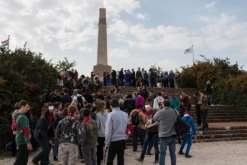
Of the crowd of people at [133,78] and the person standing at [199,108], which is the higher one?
the crowd of people at [133,78]

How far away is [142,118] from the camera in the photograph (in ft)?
47.3

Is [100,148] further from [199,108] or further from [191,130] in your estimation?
[199,108]

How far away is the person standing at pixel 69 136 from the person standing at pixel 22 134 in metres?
0.90

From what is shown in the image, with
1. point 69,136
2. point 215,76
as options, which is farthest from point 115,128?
point 215,76

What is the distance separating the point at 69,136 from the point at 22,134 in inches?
44.7

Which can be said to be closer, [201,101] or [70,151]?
[70,151]

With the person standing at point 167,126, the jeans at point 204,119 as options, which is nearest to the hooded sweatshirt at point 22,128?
the person standing at point 167,126

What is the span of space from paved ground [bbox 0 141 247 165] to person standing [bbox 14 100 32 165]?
3.98m

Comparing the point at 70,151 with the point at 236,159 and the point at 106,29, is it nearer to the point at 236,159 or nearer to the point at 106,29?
the point at 236,159

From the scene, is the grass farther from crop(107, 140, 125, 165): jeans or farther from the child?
crop(107, 140, 125, 165): jeans

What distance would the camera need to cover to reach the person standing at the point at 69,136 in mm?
10234

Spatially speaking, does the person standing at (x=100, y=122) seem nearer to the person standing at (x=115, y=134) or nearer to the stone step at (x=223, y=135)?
the person standing at (x=115, y=134)

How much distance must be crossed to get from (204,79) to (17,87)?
21.7 meters

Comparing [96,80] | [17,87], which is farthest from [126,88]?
[17,87]
